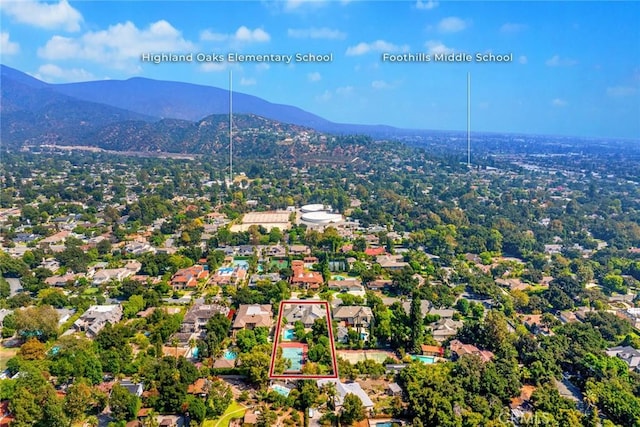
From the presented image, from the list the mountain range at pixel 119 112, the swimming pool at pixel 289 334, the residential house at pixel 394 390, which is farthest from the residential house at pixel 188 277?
the mountain range at pixel 119 112

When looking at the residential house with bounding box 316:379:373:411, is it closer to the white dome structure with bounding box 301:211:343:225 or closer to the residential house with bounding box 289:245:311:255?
the residential house with bounding box 289:245:311:255

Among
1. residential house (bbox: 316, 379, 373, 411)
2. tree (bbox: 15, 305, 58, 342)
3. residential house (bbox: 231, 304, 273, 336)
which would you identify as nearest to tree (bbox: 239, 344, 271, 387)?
residential house (bbox: 316, 379, 373, 411)

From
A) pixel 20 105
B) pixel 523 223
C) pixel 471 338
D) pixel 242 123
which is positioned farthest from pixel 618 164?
pixel 20 105

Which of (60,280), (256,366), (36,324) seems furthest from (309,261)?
(36,324)

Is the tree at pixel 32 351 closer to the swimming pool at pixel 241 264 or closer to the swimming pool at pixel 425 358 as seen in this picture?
the swimming pool at pixel 241 264

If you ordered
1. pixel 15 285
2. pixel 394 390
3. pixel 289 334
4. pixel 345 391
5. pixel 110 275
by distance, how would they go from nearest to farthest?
pixel 345 391, pixel 394 390, pixel 289 334, pixel 15 285, pixel 110 275

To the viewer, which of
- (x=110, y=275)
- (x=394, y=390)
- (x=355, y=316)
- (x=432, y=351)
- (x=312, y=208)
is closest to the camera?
(x=394, y=390)

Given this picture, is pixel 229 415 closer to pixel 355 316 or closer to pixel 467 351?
pixel 355 316

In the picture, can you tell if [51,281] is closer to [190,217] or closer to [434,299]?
[190,217]
